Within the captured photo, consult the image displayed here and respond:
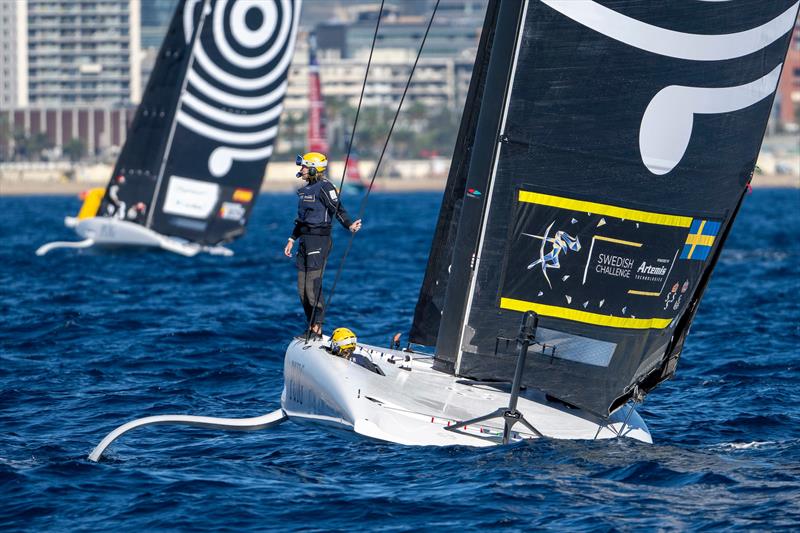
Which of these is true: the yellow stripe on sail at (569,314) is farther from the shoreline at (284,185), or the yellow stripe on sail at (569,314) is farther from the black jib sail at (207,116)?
→ the shoreline at (284,185)

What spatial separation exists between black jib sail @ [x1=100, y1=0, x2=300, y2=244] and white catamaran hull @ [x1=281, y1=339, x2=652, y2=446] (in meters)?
19.2

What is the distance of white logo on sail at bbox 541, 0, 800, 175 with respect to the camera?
9758 millimetres

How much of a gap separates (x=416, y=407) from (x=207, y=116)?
66.2 ft

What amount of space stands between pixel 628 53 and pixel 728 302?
1248 centimetres

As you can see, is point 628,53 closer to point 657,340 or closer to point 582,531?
point 657,340

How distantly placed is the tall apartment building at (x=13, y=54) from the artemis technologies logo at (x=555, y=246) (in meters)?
171

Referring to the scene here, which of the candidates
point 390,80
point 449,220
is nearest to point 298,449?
point 449,220

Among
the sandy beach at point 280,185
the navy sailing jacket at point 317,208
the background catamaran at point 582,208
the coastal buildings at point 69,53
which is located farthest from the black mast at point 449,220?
the coastal buildings at point 69,53

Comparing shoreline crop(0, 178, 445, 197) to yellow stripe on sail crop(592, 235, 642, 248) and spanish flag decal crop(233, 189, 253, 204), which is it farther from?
yellow stripe on sail crop(592, 235, 642, 248)

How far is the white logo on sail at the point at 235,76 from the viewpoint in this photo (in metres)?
29.2

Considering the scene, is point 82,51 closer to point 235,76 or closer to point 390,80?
point 390,80

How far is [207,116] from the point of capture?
2945cm

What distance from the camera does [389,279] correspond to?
25891 millimetres

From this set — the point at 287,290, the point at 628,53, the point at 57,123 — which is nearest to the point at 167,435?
the point at 628,53
